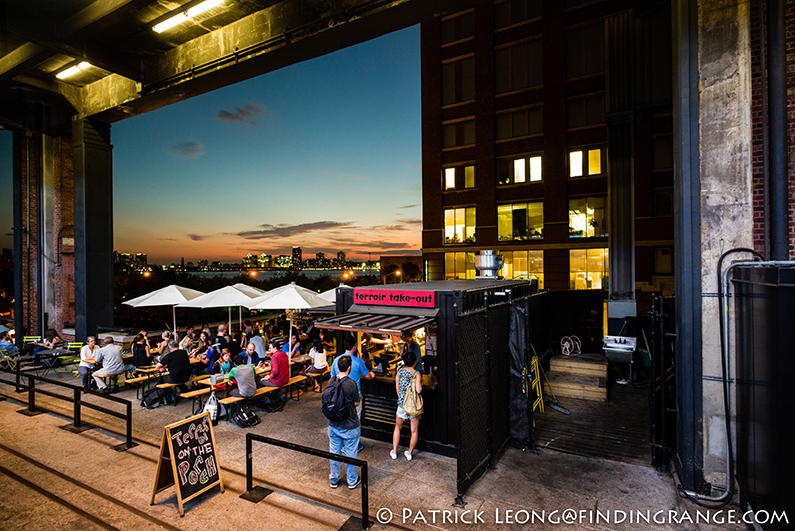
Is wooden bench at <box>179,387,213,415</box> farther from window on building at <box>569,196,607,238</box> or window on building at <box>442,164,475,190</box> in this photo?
window on building at <box>442,164,475,190</box>

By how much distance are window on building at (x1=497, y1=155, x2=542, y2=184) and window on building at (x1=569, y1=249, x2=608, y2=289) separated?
599 cm

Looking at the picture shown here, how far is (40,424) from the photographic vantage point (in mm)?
8773

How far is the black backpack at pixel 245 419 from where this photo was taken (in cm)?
867

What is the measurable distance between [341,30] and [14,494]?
11.4m

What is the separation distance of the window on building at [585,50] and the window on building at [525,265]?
39.9 feet

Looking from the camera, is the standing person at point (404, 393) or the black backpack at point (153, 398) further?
the black backpack at point (153, 398)

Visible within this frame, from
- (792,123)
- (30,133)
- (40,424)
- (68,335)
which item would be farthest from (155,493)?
(30,133)

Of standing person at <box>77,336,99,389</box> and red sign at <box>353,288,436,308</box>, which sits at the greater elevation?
red sign at <box>353,288,436,308</box>

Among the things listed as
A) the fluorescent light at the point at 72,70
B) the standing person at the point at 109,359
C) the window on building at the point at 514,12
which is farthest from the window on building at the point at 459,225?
the standing person at the point at 109,359

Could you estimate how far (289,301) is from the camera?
38.7ft

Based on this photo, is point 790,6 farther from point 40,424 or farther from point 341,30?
point 40,424

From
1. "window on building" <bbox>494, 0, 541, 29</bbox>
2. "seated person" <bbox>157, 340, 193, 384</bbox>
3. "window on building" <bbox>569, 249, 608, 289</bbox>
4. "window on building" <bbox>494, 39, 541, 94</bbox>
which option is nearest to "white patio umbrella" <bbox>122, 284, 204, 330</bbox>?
"seated person" <bbox>157, 340, 193, 384</bbox>

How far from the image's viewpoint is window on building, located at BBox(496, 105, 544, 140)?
27.7 meters

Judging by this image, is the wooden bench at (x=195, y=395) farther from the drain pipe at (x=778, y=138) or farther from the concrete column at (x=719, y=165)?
the drain pipe at (x=778, y=138)
